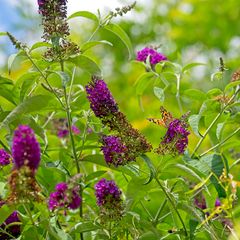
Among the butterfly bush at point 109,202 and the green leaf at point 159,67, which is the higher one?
the green leaf at point 159,67

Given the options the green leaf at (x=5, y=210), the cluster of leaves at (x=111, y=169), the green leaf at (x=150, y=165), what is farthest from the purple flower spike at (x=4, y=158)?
the green leaf at (x=150, y=165)

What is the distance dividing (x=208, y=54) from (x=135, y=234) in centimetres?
810

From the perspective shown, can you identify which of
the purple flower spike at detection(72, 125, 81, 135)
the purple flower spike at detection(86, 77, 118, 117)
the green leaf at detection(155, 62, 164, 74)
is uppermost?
the green leaf at detection(155, 62, 164, 74)

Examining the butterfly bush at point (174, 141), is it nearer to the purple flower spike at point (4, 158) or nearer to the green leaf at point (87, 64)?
the green leaf at point (87, 64)

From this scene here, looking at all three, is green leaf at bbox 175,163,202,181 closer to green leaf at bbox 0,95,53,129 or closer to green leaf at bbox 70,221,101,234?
green leaf at bbox 70,221,101,234

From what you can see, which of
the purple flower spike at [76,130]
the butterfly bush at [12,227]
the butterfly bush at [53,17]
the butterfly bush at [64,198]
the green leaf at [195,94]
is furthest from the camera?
the purple flower spike at [76,130]

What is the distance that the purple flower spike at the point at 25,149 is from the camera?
120 centimetres

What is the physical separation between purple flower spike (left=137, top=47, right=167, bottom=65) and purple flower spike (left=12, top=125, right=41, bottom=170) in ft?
3.65

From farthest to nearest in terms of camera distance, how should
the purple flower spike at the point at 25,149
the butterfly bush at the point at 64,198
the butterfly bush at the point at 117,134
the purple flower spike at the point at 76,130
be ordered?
the purple flower spike at the point at 76,130 < the butterfly bush at the point at 117,134 < the butterfly bush at the point at 64,198 < the purple flower spike at the point at 25,149

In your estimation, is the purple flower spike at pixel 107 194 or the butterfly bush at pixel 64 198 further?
the purple flower spike at pixel 107 194

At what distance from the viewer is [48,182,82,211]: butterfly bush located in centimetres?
133

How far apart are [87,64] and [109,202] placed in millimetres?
372

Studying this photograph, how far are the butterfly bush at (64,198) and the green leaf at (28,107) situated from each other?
0.72 ft

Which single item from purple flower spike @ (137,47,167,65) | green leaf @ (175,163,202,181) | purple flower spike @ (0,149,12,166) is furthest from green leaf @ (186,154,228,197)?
purple flower spike @ (137,47,167,65)
